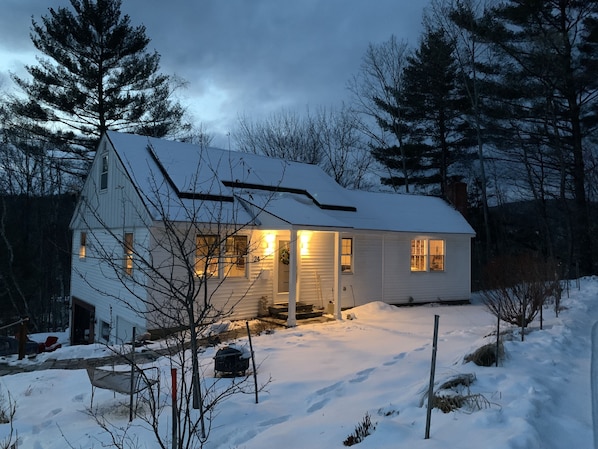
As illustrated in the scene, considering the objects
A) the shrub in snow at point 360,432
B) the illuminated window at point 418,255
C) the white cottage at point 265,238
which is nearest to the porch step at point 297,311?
the white cottage at point 265,238

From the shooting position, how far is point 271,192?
10.7 metres

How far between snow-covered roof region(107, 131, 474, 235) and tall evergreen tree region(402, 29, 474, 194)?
432 inches

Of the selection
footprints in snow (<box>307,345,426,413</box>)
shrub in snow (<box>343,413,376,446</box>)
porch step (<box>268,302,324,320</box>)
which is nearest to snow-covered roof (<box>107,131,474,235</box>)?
porch step (<box>268,302,324,320</box>)

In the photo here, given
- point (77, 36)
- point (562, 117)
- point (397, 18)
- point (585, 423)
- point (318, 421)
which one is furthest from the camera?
point (397, 18)

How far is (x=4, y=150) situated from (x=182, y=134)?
8944mm

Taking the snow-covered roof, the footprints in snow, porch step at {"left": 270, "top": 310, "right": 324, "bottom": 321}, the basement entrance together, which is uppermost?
the snow-covered roof

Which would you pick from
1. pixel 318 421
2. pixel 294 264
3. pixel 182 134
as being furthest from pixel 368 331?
pixel 182 134

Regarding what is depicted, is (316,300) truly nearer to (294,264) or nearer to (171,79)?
(294,264)

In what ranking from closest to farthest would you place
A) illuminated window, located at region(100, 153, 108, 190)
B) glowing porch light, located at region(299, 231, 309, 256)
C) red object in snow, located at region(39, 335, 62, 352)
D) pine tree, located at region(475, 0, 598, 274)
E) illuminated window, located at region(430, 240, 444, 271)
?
glowing porch light, located at region(299, 231, 309, 256) → illuminated window, located at region(100, 153, 108, 190) → red object in snow, located at region(39, 335, 62, 352) → illuminated window, located at region(430, 240, 444, 271) → pine tree, located at region(475, 0, 598, 274)

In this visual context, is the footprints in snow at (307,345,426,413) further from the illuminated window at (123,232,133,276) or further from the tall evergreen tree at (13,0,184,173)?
the tall evergreen tree at (13,0,184,173)

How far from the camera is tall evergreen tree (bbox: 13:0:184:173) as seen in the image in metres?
21.1

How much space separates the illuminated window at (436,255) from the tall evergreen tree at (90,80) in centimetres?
1429

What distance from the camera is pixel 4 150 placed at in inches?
865

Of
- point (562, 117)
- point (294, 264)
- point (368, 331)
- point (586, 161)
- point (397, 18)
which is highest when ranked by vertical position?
point (397, 18)
